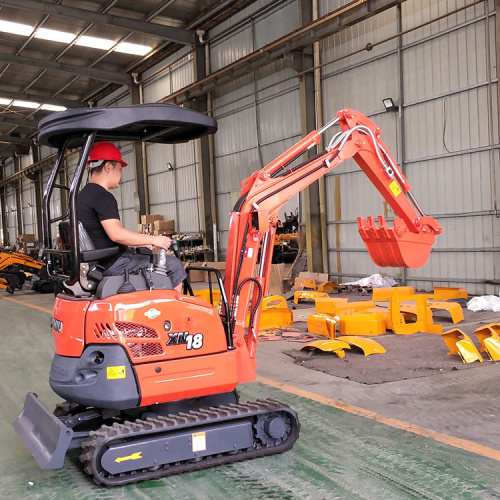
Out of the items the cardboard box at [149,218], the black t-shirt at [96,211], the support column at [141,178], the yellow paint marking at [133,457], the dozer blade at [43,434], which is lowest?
the yellow paint marking at [133,457]

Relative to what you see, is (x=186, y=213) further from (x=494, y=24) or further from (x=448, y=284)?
(x=494, y=24)

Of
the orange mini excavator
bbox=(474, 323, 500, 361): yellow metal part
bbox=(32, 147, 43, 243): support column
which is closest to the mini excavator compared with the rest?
bbox=(474, 323, 500, 361): yellow metal part

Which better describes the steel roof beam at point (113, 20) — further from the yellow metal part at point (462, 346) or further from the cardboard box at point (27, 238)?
the cardboard box at point (27, 238)

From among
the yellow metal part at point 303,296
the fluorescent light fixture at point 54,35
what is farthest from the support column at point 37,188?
the yellow metal part at point 303,296

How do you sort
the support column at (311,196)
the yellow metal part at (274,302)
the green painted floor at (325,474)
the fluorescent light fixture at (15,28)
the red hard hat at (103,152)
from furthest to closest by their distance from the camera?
the fluorescent light fixture at (15,28) → the support column at (311,196) → the yellow metal part at (274,302) → the red hard hat at (103,152) → the green painted floor at (325,474)

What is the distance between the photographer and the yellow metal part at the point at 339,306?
909 centimetres

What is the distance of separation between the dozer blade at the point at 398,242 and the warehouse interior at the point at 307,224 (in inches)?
0.9

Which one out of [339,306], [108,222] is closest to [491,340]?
[339,306]

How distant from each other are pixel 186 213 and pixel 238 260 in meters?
17.6

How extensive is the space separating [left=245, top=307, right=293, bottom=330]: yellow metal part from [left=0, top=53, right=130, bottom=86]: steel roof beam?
15.8 meters

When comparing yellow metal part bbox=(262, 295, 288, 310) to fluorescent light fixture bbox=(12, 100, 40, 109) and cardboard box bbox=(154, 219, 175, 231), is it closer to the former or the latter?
cardboard box bbox=(154, 219, 175, 231)

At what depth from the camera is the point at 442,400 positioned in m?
5.38

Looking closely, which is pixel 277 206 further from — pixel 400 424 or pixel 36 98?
pixel 36 98

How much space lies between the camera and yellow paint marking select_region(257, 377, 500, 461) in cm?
413
